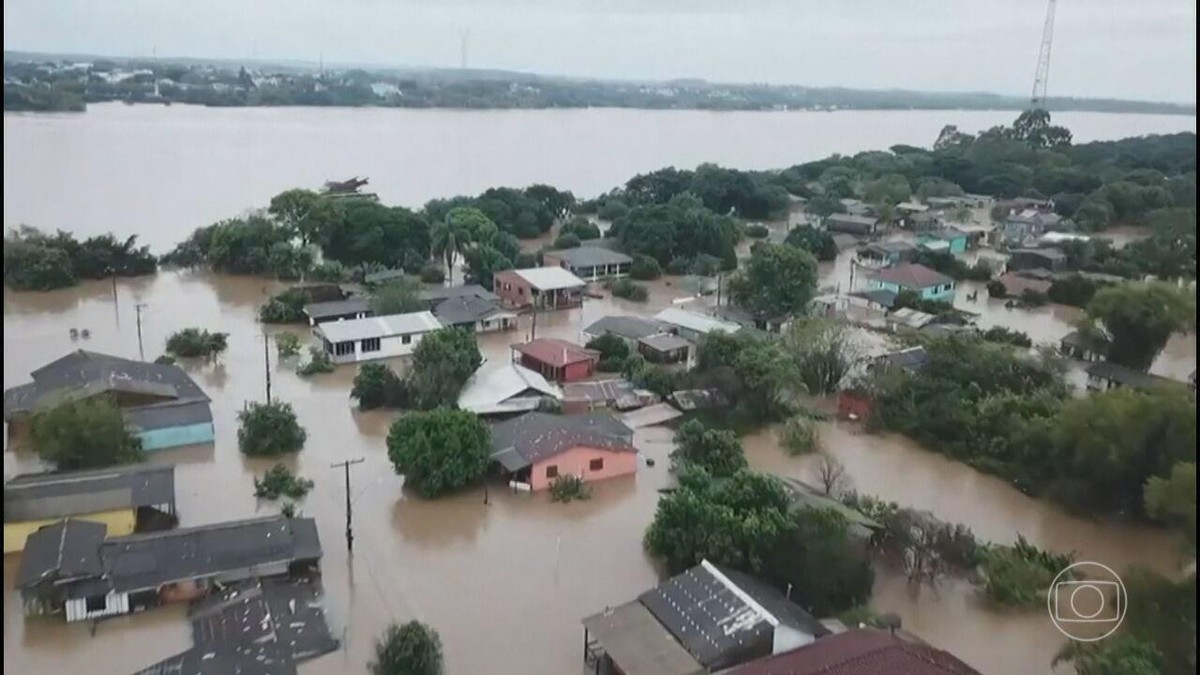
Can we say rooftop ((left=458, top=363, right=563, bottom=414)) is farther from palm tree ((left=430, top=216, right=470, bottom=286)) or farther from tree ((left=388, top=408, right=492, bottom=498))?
palm tree ((left=430, top=216, right=470, bottom=286))

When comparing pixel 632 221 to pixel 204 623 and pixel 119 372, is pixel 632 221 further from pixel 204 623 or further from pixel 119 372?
pixel 204 623

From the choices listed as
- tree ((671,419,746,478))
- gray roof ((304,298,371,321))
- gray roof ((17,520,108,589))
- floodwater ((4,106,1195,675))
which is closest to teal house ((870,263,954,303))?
floodwater ((4,106,1195,675))

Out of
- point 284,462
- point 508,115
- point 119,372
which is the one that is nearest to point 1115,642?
point 284,462

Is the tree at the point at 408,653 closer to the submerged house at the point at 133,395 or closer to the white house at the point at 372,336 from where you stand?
the submerged house at the point at 133,395

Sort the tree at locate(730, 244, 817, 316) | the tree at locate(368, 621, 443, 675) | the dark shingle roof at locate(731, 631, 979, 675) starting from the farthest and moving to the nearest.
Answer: the tree at locate(730, 244, 817, 316) < the tree at locate(368, 621, 443, 675) < the dark shingle roof at locate(731, 631, 979, 675)

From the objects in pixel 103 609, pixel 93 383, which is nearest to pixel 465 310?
pixel 93 383
